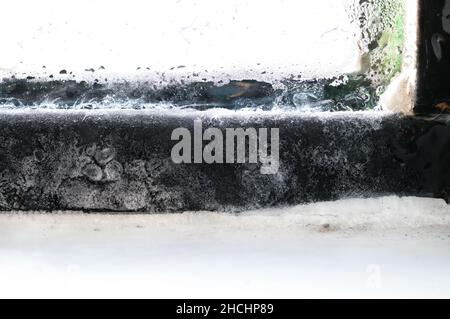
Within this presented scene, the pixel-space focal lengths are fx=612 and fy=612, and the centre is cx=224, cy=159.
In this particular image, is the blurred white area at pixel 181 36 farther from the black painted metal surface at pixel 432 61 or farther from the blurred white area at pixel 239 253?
the blurred white area at pixel 239 253

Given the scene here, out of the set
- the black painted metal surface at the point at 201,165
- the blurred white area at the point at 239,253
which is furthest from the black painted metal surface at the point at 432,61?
the blurred white area at the point at 239,253

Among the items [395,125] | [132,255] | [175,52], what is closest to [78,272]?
[132,255]

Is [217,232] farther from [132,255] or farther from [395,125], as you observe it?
[395,125]

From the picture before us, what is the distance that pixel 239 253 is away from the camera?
30.6 inches

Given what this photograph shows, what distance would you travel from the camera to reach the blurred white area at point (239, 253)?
72 centimetres

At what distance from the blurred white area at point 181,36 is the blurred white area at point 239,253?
0.20 metres

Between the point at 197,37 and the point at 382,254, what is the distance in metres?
0.37

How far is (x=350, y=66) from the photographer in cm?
82

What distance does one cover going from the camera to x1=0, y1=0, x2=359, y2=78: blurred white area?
82cm
